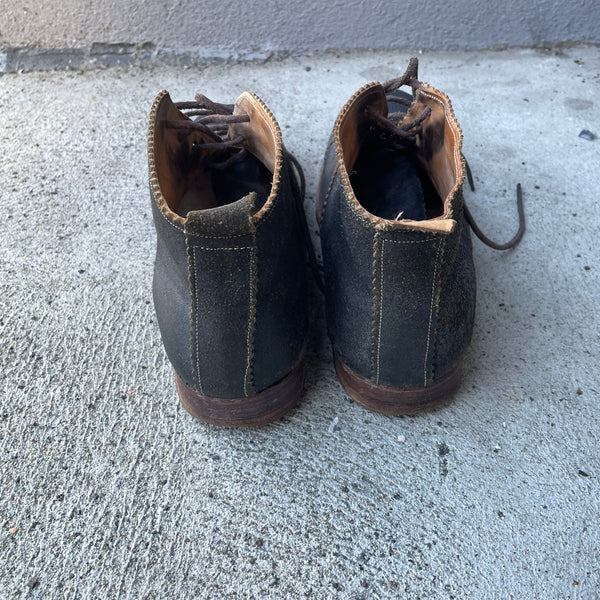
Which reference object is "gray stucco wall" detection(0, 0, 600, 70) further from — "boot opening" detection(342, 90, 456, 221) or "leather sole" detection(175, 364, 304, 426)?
"leather sole" detection(175, 364, 304, 426)

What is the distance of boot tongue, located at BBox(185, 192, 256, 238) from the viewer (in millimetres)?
767

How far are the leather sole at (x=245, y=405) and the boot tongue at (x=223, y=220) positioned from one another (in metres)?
0.29

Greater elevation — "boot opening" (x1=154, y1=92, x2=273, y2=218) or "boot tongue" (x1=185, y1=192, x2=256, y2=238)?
"boot tongue" (x1=185, y1=192, x2=256, y2=238)

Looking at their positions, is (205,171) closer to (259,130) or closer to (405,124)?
(259,130)

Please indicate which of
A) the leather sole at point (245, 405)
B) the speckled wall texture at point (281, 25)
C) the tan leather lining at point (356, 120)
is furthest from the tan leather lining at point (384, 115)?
the speckled wall texture at point (281, 25)

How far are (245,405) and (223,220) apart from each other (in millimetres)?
318

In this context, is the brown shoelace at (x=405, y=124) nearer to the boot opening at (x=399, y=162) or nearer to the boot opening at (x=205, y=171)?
the boot opening at (x=399, y=162)

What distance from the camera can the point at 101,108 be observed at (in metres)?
1.71

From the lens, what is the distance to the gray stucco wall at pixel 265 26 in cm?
191

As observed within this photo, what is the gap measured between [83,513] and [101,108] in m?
1.21

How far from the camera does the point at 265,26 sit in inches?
76.7

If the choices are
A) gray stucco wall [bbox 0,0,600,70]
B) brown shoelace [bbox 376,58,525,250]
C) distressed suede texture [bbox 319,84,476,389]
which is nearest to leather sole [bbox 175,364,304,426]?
distressed suede texture [bbox 319,84,476,389]

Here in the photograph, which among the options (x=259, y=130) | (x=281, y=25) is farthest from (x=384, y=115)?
(x=281, y=25)

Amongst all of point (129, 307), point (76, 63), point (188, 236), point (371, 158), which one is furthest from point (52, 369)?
point (76, 63)
